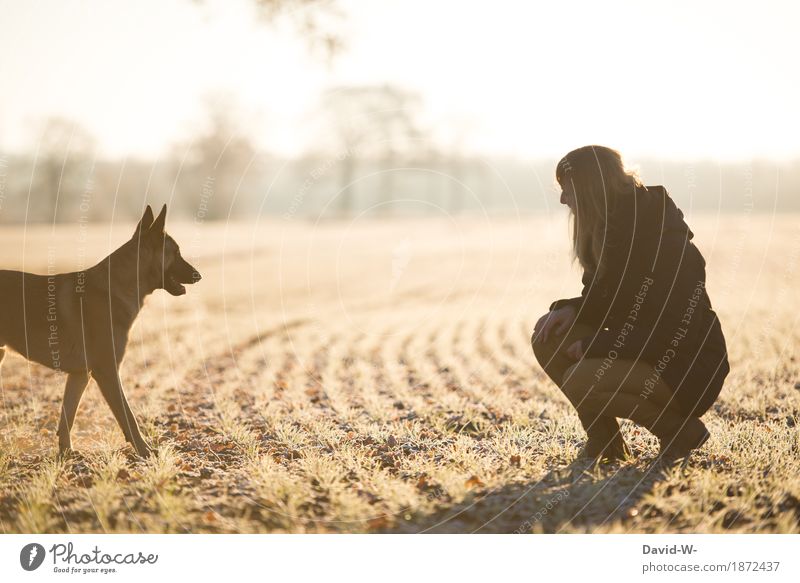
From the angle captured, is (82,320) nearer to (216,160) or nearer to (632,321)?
(632,321)

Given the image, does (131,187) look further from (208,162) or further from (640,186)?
(640,186)

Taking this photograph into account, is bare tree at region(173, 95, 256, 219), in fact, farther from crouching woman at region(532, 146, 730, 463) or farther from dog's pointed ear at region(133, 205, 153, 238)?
crouching woman at region(532, 146, 730, 463)

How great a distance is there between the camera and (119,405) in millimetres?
5676

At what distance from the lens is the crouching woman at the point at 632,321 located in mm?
5199

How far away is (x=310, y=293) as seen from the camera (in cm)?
2261

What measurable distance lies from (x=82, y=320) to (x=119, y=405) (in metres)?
0.76

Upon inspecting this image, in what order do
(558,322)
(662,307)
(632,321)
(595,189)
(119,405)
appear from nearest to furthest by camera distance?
1. (662,307)
2. (632,321)
3. (595,189)
4. (558,322)
5. (119,405)

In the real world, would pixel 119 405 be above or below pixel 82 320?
below

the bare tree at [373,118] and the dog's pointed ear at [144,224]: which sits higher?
the bare tree at [373,118]

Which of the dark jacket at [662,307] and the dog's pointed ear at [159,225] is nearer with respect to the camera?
the dark jacket at [662,307]

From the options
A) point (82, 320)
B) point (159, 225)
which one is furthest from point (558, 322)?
point (82, 320)

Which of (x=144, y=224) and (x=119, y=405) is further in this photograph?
(x=144, y=224)

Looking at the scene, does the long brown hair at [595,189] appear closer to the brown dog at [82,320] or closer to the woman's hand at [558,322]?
the woman's hand at [558,322]

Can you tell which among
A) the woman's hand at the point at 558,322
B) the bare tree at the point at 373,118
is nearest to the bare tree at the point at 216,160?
the bare tree at the point at 373,118
